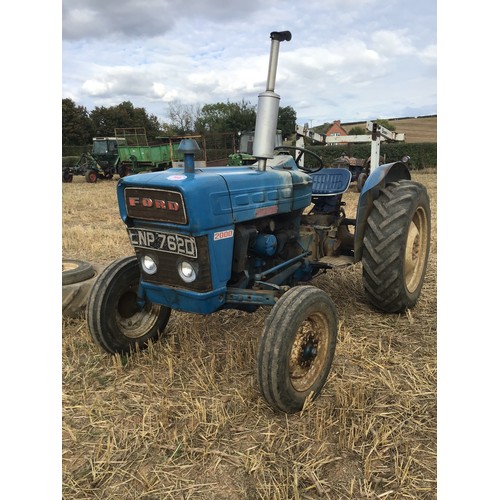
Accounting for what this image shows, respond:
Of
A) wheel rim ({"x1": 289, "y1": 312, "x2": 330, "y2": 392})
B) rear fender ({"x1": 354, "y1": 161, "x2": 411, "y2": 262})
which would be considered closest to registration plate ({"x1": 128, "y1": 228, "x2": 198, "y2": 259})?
wheel rim ({"x1": 289, "y1": 312, "x2": 330, "y2": 392})

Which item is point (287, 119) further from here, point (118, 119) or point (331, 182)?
point (331, 182)

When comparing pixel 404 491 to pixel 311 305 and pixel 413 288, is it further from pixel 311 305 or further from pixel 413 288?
pixel 413 288

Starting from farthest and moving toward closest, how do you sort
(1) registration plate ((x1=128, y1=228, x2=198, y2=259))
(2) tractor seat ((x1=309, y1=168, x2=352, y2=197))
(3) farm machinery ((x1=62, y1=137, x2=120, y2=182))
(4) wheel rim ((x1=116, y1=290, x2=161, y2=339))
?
(3) farm machinery ((x1=62, y1=137, x2=120, y2=182)) → (2) tractor seat ((x1=309, y1=168, x2=352, y2=197)) → (4) wheel rim ((x1=116, y1=290, x2=161, y2=339)) → (1) registration plate ((x1=128, y1=228, x2=198, y2=259))

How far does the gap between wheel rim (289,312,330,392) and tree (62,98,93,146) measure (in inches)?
1375

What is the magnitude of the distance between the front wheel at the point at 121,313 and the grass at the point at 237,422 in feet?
0.40

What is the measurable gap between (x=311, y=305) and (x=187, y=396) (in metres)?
0.95

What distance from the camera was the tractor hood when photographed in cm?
258

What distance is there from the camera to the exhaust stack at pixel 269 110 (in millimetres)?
2852

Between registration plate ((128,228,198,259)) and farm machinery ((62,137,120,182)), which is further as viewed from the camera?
farm machinery ((62,137,120,182))

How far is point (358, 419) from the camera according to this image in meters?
2.47

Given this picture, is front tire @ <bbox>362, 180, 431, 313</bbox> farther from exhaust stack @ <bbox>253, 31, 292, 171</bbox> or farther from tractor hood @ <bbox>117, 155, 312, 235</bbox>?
exhaust stack @ <bbox>253, 31, 292, 171</bbox>

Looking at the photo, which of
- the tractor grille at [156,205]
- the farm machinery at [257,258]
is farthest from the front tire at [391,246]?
the tractor grille at [156,205]

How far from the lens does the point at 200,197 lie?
2588 millimetres

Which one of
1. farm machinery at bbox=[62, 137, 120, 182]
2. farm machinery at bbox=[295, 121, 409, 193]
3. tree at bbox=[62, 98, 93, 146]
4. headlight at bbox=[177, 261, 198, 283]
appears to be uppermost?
tree at bbox=[62, 98, 93, 146]
